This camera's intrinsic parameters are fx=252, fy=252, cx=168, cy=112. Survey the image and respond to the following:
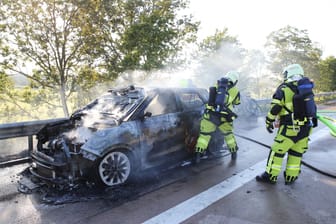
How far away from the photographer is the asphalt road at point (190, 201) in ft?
9.77

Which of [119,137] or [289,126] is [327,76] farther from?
[119,137]

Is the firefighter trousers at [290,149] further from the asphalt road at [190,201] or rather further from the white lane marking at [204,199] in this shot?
the white lane marking at [204,199]

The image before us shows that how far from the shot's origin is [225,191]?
3680 mm

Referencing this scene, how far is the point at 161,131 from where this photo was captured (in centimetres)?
436

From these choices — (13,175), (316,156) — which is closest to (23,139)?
(13,175)

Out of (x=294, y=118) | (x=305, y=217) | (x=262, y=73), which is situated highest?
(x=262, y=73)

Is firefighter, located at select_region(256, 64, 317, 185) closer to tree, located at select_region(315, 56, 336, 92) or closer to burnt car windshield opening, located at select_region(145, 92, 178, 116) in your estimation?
burnt car windshield opening, located at select_region(145, 92, 178, 116)

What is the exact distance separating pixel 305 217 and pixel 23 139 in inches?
266

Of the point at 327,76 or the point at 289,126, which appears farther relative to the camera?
the point at 327,76

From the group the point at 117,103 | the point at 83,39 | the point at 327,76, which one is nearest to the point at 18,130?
the point at 117,103

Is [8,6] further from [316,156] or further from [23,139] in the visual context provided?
[316,156]

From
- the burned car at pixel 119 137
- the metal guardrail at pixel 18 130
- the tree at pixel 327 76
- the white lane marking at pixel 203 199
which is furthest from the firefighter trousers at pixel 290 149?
the tree at pixel 327 76

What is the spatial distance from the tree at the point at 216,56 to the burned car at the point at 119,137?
1423 centimetres

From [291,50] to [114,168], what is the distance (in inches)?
915
